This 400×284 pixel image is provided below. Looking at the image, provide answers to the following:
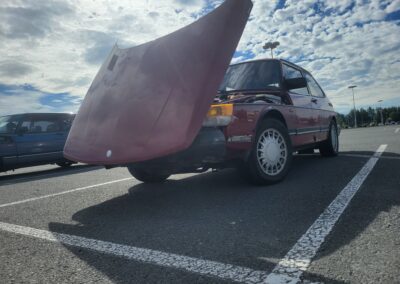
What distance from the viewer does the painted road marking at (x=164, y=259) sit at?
5.53 feet

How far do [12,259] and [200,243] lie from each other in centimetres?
125

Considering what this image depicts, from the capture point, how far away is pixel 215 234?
234cm

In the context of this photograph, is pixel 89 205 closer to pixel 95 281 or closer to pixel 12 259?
pixel 12 259

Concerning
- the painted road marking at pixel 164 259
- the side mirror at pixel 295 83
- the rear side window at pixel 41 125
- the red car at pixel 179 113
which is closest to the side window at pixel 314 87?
the side mirror at pixel 295 83

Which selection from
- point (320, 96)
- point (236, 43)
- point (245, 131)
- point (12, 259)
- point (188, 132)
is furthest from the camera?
point (320, 96)

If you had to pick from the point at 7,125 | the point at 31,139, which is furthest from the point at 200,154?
the point at 7,125

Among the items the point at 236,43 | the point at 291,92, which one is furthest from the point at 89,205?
the point at 291,92

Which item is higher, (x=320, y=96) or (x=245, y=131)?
(x=320, y=96)

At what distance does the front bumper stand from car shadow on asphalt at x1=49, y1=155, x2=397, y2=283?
0.44 m

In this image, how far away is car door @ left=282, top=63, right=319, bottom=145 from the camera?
4.66m

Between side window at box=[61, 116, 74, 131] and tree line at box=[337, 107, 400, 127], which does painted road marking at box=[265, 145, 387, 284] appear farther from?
tree line at box=[337, 107, 400, 127]

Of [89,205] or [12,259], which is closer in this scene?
[12,259]

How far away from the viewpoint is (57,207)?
3.62m

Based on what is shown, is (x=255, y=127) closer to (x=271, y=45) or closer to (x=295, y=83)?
(x=295, y=83)
